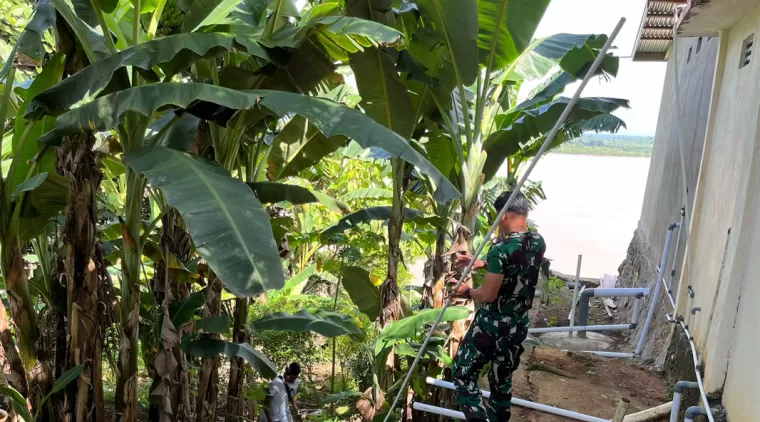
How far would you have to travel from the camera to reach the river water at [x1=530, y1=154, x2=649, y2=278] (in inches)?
745

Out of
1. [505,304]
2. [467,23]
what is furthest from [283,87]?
[505,304]

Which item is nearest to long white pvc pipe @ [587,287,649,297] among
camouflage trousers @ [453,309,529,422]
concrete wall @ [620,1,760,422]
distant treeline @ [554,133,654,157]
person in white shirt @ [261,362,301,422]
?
concrete wall @ [620,1,760,422]

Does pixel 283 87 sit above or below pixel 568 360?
above

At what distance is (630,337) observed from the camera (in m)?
7.35

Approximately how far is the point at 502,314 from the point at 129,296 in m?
2.18

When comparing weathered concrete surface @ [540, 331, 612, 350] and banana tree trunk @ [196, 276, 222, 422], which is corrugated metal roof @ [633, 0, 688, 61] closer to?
A: weathered concrete surface @ [540, 331, 612, 350]

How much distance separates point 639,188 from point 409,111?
41.0 meters

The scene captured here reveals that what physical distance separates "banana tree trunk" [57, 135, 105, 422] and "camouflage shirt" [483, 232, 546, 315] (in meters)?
2.25

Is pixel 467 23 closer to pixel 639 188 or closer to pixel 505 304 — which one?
pixel 505 304

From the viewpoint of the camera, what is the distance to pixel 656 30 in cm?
870

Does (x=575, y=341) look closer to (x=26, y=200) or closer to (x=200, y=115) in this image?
(x=200, y=115)

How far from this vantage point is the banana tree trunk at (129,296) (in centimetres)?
341

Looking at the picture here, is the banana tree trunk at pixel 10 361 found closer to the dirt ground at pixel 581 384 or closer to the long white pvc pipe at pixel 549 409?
the long white pvc pipe at pixel 549 409

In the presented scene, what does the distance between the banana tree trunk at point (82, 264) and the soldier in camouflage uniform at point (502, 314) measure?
2.06 metres
